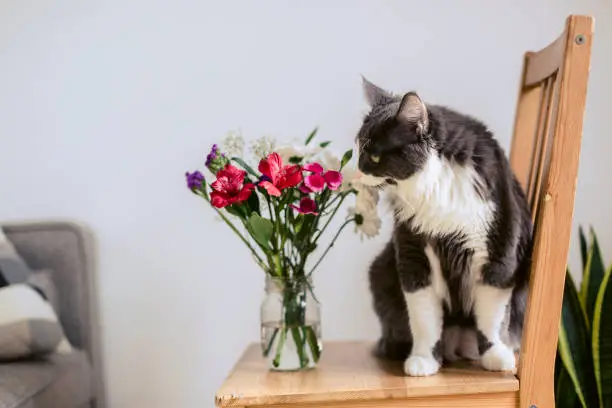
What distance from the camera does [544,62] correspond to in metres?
1.25

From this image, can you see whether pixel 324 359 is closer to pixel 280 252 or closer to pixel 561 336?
pixel 280 252

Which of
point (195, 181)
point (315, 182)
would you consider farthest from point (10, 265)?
point (315, 182)

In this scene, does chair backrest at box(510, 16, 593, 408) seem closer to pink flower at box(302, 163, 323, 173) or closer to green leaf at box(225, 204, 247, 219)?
pink flower at box(302, 163, 323, 173)

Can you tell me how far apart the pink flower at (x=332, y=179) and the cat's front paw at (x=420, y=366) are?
12.2 inches

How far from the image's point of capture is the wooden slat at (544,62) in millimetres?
1117

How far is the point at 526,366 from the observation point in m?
1.05

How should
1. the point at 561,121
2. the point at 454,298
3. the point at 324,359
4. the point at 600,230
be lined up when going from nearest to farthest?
the point at 561,121 → the point at 454,298 → the point at 324,359 → the point at 600,230

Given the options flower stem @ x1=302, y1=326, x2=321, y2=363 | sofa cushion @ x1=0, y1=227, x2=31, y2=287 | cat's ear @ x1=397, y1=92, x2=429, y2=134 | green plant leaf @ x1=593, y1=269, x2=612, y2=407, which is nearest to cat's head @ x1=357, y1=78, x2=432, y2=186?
cat's ear @ x1=397, y1=92, x2=429, y2=134

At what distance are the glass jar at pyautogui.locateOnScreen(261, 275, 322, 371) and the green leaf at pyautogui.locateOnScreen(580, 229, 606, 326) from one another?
0.57 m

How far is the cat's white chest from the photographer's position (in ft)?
3.49

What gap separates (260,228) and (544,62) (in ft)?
1.96

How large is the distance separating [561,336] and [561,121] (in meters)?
0.49

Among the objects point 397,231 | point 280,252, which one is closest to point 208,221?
point 280,252

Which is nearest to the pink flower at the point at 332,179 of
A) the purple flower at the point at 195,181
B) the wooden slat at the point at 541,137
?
the purple flower at the point at 195,181
